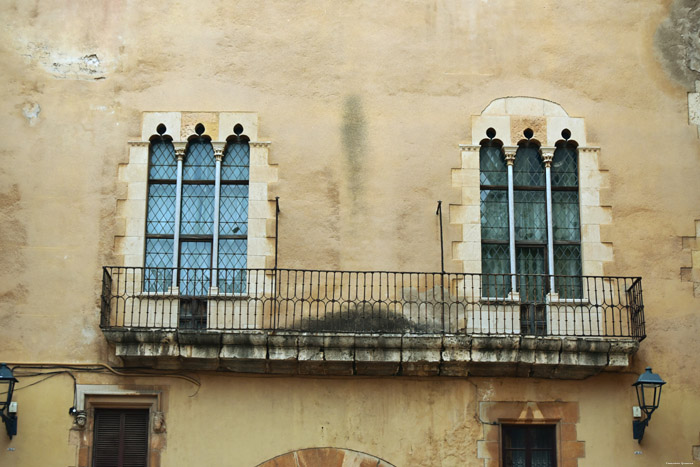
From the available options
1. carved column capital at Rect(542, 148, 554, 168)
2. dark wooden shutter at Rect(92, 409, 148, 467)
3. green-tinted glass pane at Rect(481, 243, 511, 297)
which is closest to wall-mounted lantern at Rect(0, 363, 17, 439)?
dark wooden shutter at Rect(92, 409, 148, 467)

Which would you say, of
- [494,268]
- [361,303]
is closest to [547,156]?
[494,268]

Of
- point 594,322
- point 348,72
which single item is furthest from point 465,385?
point 348,72

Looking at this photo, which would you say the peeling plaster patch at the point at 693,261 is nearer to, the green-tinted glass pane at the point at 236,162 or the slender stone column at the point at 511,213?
the slender stone column at the point at 511,213

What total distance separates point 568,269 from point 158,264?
15.8ft

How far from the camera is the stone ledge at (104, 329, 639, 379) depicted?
1174 centimetres

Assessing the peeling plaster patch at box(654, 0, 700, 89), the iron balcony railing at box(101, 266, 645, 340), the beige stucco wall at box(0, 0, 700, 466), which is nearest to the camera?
the beige stucco wall at box(0, 0, 700, 466)

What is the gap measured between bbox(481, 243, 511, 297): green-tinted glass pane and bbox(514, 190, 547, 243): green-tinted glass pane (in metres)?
0.25

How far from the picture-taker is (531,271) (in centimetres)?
1271

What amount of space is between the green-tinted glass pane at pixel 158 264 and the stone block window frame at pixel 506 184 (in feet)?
10.9

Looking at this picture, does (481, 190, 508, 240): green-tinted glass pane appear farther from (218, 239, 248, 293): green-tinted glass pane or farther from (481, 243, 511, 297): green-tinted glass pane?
(218, 239, 248, 293): green-tinted glass pane

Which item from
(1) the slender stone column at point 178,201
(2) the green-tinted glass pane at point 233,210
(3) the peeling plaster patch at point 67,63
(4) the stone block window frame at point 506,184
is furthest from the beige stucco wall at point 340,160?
(1) the slender stone column at point 178,201

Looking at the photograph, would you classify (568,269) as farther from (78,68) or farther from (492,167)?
(78,68)

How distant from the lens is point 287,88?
1298 centimetres

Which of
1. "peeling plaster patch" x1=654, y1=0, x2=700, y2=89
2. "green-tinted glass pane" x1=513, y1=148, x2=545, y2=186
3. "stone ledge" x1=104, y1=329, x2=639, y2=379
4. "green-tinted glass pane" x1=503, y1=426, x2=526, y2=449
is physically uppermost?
"peeling plaster patch" x1=654, y1=0, x2=700, y2=89
